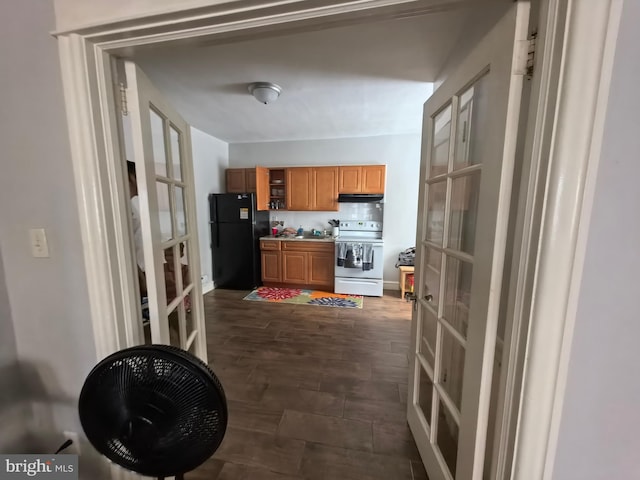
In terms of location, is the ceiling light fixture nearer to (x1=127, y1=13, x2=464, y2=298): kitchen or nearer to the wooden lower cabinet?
(x1=127, y1=13, x2=464, y2=298): kitchen

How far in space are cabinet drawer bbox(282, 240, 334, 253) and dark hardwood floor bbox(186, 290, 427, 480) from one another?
1141mm

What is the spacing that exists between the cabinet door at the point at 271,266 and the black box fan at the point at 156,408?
360 centimetres

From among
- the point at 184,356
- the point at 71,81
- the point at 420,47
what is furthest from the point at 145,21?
the point at 420,47

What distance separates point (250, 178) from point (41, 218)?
12.0ft

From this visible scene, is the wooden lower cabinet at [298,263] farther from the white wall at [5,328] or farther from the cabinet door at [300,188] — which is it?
the white wall at [5,328]

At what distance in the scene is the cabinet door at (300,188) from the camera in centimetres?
423

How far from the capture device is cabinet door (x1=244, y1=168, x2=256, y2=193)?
4.45 meters

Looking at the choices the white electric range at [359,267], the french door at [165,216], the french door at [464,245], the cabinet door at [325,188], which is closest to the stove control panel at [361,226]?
the cabinet door at [325,188]

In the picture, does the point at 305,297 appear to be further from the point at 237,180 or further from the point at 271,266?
the point at 237,180

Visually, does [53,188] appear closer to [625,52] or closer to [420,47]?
[625,52]

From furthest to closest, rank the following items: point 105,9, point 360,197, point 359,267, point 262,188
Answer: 1. point 262,188
2. point 360,197
3. point 359,267
4. point 105,9

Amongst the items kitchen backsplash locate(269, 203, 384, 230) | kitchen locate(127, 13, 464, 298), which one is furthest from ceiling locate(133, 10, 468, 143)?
kitchen backsplash locate(269, 203, 384, 230)

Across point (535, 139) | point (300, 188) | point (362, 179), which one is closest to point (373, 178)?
point (362, 179)

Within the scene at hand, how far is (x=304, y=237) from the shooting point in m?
4.59
